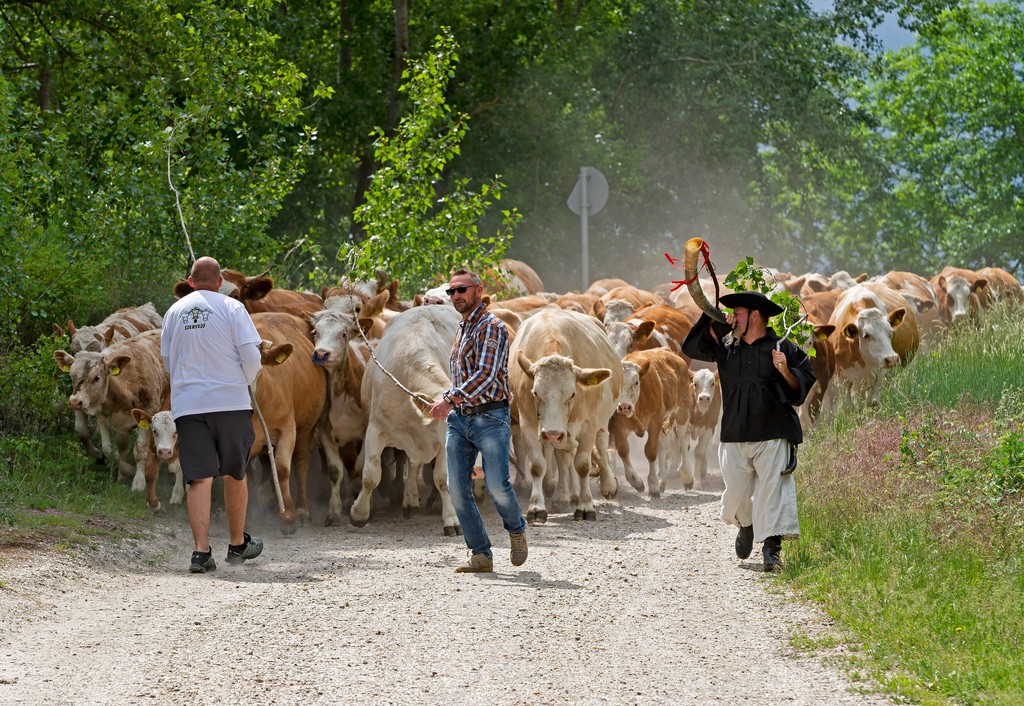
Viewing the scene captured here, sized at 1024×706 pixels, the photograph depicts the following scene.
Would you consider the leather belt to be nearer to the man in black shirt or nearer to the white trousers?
the man in black shirt

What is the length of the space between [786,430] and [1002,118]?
137ft

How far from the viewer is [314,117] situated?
2647cm

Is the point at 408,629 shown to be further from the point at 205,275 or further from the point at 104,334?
the point at 104,334

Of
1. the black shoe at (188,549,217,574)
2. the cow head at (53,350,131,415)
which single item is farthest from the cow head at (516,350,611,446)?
the cow head at (53,350,131,415)

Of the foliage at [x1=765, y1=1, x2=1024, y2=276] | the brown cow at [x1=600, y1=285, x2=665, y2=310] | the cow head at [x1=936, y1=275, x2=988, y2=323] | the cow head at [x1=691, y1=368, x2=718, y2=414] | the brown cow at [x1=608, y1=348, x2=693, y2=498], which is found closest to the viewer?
the brown cow at [x1=608, y1=348, x2=693, y2=498]

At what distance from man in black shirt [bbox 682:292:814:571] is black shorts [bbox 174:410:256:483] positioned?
10.6 ft

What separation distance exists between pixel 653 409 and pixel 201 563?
21.4 feet

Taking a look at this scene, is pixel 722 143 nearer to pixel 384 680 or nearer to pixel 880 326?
pixel 880 326

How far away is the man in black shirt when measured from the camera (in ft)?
32.8

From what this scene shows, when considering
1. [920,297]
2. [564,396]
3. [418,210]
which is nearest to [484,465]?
[564,396]

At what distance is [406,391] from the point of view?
1142cm

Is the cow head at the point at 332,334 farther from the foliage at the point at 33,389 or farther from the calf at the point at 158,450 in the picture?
the foliage at the point at 33,389

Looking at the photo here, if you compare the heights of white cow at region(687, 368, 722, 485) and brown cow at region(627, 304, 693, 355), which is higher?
brown cow at region(627, 304, 693, 355)

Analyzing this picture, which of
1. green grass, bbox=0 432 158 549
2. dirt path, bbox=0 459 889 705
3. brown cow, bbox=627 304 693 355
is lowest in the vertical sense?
dirt path, bbox=0 459 889 705
